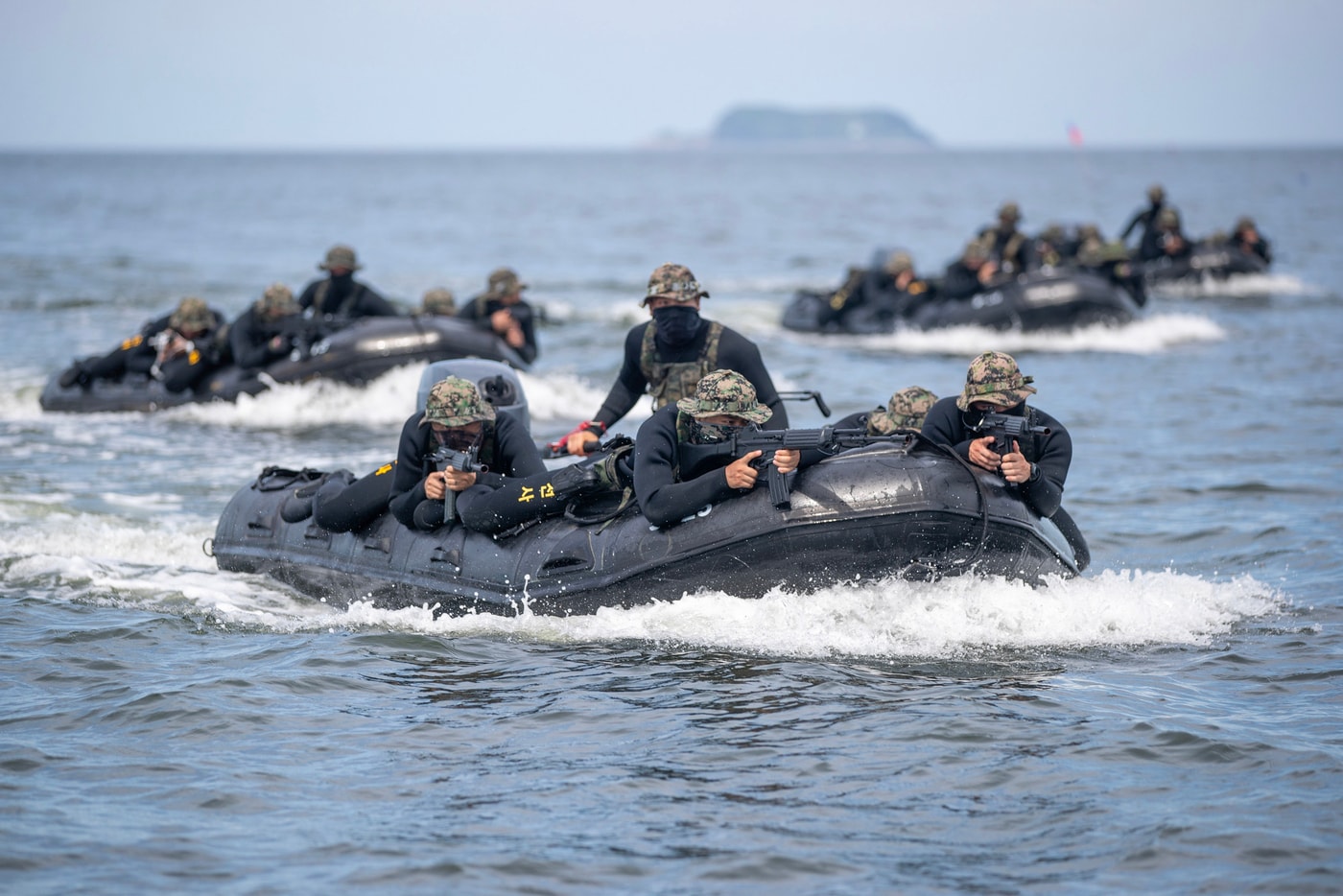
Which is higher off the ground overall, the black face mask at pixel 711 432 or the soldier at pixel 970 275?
the soldier at pixel 970 275

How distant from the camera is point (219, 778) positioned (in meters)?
7.26

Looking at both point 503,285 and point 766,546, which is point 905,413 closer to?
point 766,546

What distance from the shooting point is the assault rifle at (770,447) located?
867 centimetres

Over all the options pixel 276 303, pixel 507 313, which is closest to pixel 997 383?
→ pixel 507 313

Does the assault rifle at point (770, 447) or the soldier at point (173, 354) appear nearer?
the assault rifle at point (770, 447)

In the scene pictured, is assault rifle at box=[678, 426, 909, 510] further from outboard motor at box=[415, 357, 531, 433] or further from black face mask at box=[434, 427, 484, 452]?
outboard motor at box=[415, 357, 531, 433]

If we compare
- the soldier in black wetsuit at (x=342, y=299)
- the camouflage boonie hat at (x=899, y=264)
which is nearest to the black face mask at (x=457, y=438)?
the soldier in black wetsuit at (x=342, y=299)

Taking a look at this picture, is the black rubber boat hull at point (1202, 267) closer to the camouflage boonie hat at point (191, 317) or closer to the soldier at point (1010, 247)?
the soldier at point (1010, 247)

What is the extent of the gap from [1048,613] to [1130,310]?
16367 millimetres

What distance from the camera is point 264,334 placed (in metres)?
17.7

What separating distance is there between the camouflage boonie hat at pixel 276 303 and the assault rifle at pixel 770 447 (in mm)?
9409

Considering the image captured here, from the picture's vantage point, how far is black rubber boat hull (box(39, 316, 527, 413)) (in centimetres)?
1734

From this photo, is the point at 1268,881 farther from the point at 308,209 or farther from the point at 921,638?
the point at 308,209

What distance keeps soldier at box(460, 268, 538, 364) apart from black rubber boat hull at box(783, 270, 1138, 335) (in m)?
7.84
